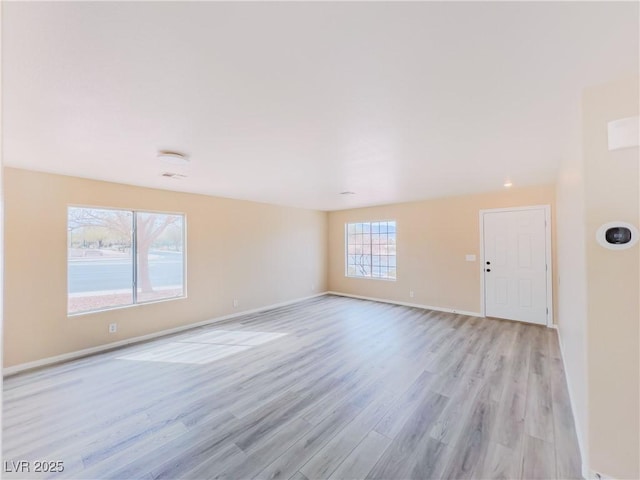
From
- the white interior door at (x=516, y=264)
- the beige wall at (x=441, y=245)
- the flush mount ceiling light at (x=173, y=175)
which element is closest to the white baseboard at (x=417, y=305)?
the beige wall at (x=441, y=245)

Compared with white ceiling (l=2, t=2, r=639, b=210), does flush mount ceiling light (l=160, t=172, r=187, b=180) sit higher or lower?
lower

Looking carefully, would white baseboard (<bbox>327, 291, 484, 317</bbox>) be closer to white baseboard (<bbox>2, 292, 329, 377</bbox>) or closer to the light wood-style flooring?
the light wood-style flooring

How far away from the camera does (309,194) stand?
500cm

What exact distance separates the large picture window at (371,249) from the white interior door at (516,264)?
6.21 feet

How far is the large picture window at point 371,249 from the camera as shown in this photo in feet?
21.0

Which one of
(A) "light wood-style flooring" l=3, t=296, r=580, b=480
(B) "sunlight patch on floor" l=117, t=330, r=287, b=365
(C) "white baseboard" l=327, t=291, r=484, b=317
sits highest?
(C) "white baseboard" l=327, t=291, r=484, b=317

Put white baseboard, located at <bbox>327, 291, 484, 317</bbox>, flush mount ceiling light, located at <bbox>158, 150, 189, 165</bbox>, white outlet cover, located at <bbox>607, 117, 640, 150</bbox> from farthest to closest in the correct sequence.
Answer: white baseboard, located at <bbox>327, 291, 484, 317</bbox> < flush mount ceiling light, located at <bbox>158, 150, 189, 165</bbox> < white outlet cover, located at <bbox>607, 117, 640, 150</bbox>

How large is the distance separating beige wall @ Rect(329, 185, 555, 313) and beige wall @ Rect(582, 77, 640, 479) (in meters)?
3.28

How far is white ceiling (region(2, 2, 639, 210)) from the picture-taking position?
123 cm

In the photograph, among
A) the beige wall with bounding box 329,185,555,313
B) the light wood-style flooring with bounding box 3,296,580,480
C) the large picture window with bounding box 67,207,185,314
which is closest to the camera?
the light wood-style flooring with bounding box 3,296,580,480

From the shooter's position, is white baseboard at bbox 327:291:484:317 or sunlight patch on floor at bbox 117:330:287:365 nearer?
sunlight patch on floor at bbox 117:330:287:365

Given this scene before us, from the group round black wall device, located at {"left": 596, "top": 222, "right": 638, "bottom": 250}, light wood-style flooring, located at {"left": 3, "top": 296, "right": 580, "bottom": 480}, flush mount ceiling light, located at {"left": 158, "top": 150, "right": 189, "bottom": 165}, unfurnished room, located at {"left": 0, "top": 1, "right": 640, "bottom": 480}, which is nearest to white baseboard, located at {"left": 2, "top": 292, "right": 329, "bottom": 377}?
unfurnished room, located at {"left": 0, "top": 1, "right": 640, "bottom": 480}

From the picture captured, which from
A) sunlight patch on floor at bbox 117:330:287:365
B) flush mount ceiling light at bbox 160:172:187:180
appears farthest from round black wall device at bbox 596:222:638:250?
flush mount ceiling light at bbox 160:172:187:180

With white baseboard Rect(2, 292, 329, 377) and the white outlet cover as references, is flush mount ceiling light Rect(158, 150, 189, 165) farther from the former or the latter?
the white outlet cover
